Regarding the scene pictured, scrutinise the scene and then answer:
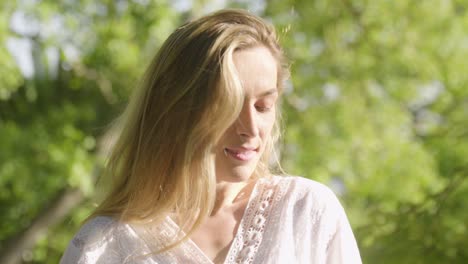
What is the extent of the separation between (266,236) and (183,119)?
34 cm

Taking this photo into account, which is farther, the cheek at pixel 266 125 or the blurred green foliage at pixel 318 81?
the blurred green foliage at pixel 318 81

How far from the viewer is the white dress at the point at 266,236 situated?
7.25 feet

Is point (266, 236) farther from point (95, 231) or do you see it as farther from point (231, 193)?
point (95, 231)

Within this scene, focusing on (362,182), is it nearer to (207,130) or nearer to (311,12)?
(311,12)

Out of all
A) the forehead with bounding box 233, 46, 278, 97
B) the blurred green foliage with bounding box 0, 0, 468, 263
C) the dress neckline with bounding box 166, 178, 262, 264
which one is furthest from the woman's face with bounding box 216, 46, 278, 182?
the blurred green foliage with bounding box 0, 0, 468, 263

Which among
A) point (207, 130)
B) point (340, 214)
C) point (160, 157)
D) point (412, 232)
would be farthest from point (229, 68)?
point (412, 232)

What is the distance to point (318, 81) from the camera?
8.52 m

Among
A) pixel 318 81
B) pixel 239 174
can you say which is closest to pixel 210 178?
pixel 239 174

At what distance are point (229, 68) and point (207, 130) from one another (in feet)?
0.50

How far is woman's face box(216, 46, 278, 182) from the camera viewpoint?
7.08ft

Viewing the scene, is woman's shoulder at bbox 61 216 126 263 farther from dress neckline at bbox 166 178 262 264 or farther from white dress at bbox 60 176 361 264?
dress neckline at bbox 166 178 262 264

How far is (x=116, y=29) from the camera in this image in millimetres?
7535

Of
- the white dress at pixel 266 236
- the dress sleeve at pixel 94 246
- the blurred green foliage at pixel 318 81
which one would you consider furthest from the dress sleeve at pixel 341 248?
the blurred green foliage at pixel 318 81

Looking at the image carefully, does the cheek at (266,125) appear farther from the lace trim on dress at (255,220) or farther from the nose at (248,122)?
the lace trim on dress at (255,220)
